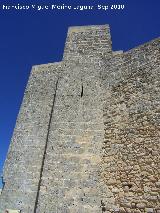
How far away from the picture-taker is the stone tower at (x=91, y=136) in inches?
238

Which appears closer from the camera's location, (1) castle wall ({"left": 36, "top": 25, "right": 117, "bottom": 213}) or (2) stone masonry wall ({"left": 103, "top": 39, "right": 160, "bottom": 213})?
(2) stone masonry wall ({"left": 103, "top": 39, "right": 160, "bottom": 213})

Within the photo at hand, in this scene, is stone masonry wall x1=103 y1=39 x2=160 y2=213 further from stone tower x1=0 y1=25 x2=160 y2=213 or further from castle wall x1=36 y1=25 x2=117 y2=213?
castle wall x1=36 y1=25 x2=117 y2=213

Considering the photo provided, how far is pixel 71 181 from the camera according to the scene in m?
6.50

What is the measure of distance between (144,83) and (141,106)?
2.01 feet

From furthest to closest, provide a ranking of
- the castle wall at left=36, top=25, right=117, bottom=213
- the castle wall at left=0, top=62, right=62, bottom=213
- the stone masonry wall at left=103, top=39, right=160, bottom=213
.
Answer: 1. the castle wall at left=0, top=62, right=62, bottom=213
2. the castle wall at left=36, top=25, right=117, bottom=213
3. the stone masonry wall at left=103, top=39, right=160, bottom=213

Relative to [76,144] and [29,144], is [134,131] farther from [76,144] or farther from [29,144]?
[29,144]

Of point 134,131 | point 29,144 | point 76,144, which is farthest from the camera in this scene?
point 29,144

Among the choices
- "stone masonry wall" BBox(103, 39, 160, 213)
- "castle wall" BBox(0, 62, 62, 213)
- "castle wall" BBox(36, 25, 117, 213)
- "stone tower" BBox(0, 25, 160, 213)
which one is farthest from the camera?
"castle wall" BBox(0, 62, 62, 213)

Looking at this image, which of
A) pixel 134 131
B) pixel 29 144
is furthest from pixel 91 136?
pixel 29 144

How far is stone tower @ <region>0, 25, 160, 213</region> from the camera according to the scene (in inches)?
238

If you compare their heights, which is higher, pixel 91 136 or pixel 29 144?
pixel 91 136

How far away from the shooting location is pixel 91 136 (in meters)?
7.00

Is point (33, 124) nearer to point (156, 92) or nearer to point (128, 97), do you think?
point (128, 97)

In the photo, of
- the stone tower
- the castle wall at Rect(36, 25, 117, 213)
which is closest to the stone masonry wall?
the stone tower
